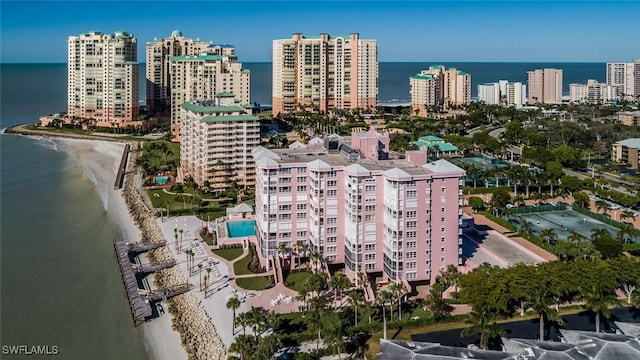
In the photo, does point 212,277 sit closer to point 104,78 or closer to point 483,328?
point 483,328

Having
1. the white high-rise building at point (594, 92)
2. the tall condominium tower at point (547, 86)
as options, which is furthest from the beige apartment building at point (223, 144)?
the white high-rise building at point (594, 92)

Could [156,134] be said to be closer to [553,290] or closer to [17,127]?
[17,127]

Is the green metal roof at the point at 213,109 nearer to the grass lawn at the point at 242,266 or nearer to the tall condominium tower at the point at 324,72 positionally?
the grass lawn at the point at 242,266

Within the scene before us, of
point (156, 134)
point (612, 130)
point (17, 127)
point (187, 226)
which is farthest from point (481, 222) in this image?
point (17, 127)

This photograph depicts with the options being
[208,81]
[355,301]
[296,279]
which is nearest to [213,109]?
[296,279]

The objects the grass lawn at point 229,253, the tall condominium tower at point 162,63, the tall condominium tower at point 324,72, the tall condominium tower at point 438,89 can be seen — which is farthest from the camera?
the tall condominium tower at point 438,89
